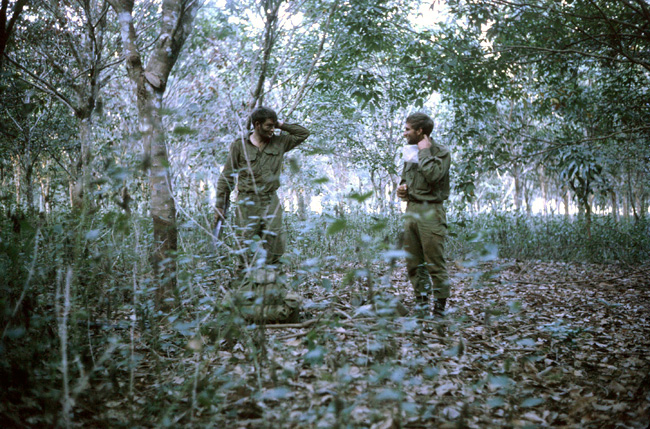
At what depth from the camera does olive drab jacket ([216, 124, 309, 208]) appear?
3685mm

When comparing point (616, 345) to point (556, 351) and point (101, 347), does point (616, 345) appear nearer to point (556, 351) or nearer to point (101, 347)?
point (556, 351)

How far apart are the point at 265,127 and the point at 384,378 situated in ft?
8.21

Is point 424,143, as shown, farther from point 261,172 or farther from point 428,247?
point 261,172

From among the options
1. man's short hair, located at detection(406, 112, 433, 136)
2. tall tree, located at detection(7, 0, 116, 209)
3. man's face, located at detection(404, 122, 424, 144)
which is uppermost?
tall tree, located at detection(7, 0, 116, 209)

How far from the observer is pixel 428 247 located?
3.64 m

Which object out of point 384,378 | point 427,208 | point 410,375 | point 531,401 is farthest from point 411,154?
point 531,401

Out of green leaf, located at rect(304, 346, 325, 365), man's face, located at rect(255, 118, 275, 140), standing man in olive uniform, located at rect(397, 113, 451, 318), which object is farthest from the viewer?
man's face, located at rect(255, 118, 275, 140)

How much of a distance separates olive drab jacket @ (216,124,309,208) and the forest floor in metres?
0.93

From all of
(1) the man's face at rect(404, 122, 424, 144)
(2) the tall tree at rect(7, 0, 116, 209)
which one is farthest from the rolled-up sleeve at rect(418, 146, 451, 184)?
(2) the tall tree at rect(7, 0, 116, 209)

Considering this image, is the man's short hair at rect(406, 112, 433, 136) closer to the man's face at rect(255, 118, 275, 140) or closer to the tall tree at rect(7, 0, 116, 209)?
the man's face at rect(255, 118, 275, 140)

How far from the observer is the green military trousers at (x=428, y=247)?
3621 mm

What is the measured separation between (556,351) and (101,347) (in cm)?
323

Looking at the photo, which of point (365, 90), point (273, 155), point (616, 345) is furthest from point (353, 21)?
point (616, 345)

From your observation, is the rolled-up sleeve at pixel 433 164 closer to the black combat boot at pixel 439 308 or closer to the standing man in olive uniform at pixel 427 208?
the standing man in olive uniform at pixel 427 208
